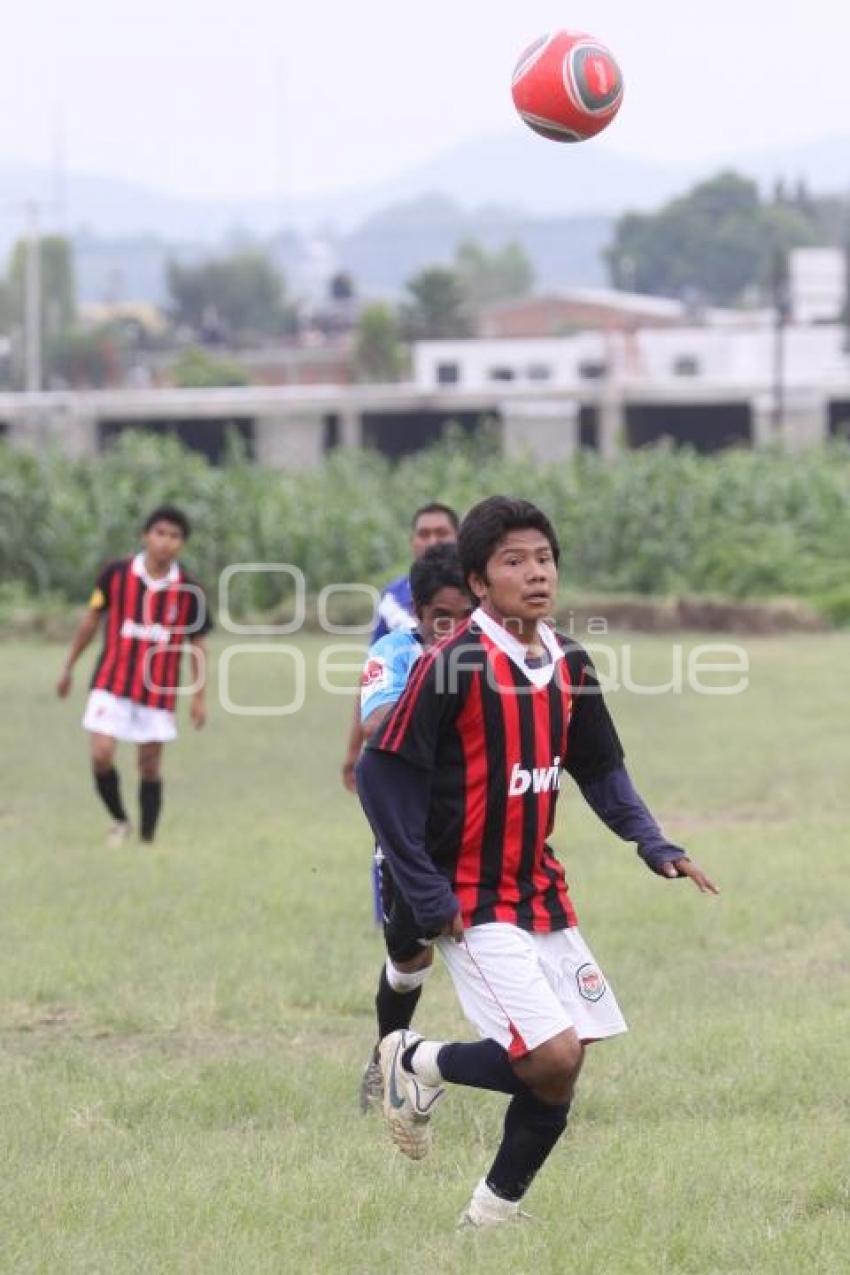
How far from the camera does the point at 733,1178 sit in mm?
6785

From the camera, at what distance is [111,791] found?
14422 mm

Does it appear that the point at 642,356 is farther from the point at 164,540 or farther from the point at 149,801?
the point at 164,540

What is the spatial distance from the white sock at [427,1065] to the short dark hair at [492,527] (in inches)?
50.3

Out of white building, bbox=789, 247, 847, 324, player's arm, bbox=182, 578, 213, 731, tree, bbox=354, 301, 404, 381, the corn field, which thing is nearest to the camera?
player's arm, bbox=182, 578, 213, 731

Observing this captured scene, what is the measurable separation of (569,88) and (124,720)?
606cm

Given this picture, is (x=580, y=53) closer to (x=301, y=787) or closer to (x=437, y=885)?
(x=437, y=885)

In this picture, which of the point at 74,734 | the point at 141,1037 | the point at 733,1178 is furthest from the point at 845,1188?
the point at 74,734

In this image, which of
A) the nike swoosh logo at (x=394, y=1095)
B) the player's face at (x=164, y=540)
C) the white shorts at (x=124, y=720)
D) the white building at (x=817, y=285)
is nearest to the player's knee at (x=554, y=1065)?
the nike swoosh logo at (x=394, y=1095)

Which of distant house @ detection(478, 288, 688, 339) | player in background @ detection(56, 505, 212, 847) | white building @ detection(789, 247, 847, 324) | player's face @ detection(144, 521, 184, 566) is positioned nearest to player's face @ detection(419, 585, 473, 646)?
player's face @ detection(144, 521, 184, 566)

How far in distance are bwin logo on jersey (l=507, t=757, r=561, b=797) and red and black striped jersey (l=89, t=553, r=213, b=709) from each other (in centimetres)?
782

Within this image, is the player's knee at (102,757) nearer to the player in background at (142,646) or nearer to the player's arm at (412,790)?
the player in background at (142,646)

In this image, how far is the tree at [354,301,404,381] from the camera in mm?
106562

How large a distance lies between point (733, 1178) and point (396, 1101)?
1.08m

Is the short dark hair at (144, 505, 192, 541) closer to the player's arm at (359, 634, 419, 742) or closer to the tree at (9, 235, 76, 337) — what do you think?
the player's arm at (359, 634, 419, 742)
